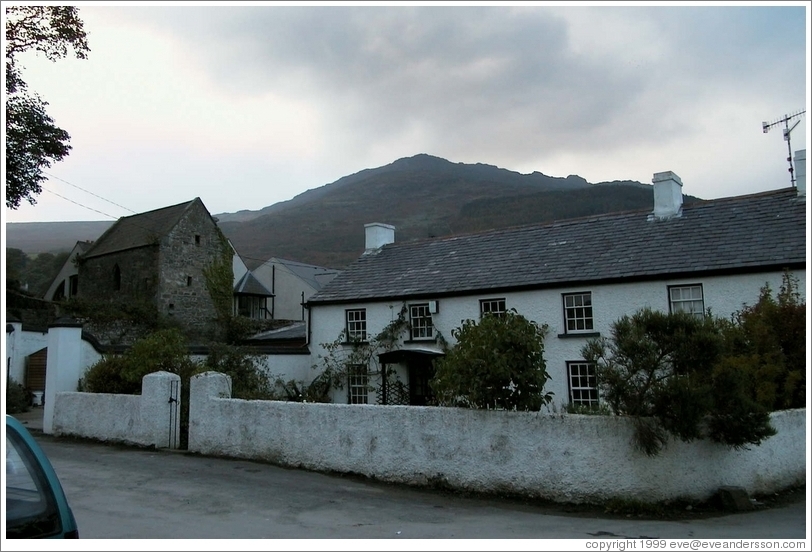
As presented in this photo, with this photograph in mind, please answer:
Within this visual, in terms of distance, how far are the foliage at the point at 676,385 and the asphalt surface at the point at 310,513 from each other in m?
1.19

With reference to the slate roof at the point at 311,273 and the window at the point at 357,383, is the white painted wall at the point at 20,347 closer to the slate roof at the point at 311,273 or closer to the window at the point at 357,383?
the window at the point at 357,383

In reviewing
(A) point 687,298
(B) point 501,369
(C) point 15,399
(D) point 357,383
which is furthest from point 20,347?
(A) point 687,298

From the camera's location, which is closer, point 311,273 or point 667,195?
point 667,195

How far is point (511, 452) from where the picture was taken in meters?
10.0

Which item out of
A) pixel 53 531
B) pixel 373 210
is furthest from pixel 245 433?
pixel 373 210

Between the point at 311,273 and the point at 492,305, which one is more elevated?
the point at 311,273

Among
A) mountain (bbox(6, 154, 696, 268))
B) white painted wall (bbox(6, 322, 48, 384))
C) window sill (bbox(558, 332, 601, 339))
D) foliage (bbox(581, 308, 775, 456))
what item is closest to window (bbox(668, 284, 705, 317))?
window sill (bbox(558, 332, 601, 339))

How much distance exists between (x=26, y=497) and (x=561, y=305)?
52.1 feet

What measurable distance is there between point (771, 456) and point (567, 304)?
8409 mm

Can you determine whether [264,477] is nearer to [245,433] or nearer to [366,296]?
[245,433]

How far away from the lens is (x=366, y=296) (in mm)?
22062

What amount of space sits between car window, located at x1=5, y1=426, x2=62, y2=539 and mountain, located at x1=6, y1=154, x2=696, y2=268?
52.7m

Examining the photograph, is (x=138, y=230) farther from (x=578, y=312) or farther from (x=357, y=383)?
(x=578, y=312)

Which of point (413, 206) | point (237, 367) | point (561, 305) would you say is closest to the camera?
point (237, 367)
